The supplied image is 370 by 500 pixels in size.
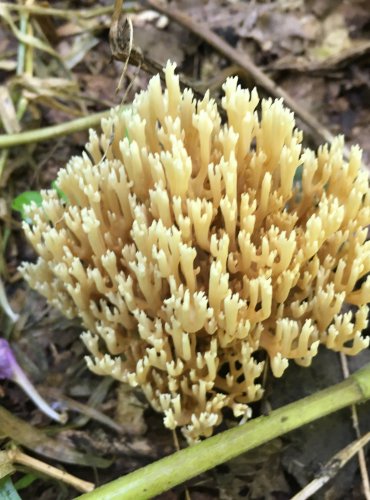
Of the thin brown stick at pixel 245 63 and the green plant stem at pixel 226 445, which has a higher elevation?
the thin brown stick at pixel 245 63

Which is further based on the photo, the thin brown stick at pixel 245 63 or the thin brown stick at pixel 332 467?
the thin brown stick at pixel 245 63

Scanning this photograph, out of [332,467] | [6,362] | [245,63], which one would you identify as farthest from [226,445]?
[245,63]

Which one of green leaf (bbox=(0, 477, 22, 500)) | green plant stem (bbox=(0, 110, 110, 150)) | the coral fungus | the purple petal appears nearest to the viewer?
the coral fungus

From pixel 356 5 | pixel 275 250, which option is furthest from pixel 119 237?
pixel 356 5

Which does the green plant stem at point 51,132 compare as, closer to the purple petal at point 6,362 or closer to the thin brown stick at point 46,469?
the purple petal at point 6,362

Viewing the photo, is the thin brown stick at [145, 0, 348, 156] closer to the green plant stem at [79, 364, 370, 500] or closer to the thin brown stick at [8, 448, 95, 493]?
the green plant stem at [79, 364, 370, 500]

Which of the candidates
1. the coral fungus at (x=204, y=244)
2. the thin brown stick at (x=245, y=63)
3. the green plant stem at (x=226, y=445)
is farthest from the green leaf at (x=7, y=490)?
the thin brown stick at (x=245, y=63)

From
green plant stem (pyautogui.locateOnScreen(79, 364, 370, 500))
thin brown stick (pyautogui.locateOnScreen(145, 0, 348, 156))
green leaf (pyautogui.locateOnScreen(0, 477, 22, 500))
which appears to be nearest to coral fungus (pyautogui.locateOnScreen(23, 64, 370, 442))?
green plant stem (pyautogui.locateOnScreen(79, 364, 370, 500))
